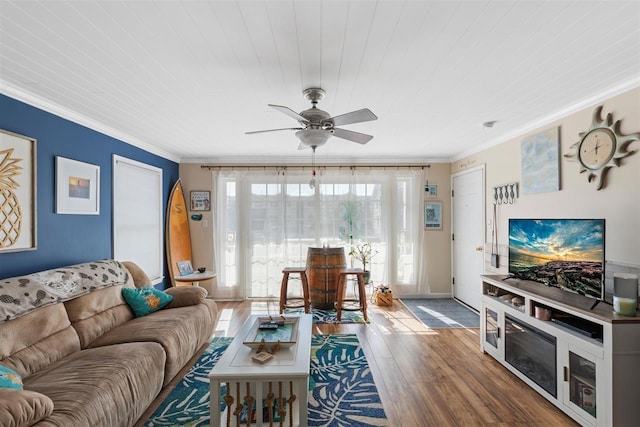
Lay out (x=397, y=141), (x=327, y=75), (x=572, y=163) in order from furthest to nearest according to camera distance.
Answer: (x=397, y=141), (x=572, y=163), (x=327, y=75)

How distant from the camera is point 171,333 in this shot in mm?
2541

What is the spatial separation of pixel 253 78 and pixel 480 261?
3.65m

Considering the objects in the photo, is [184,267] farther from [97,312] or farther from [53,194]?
[53,194]

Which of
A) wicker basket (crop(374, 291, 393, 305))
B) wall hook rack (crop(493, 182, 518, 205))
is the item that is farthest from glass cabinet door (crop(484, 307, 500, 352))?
wicker basket (crop(374, 291, 393, 305))

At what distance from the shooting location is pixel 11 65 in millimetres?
1964

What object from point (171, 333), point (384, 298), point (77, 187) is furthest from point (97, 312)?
point (384, 298)

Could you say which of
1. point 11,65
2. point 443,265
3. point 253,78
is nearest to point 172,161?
point 11,65

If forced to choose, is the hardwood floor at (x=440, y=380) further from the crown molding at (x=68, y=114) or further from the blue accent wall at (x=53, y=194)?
the crown molding at (x=68, y=114)

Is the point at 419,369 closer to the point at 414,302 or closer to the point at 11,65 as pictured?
the point at 414,302

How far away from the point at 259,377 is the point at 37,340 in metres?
1.52

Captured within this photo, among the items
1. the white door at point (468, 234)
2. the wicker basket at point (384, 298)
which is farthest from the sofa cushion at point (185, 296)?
the white door at point (468, 234)

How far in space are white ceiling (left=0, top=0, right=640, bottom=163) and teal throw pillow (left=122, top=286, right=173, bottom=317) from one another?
1649mm

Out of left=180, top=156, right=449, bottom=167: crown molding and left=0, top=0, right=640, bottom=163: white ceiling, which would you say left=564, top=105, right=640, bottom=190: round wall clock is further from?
left=180, top=156, right=449, bottom=167: crown molding

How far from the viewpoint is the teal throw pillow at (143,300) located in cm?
294
